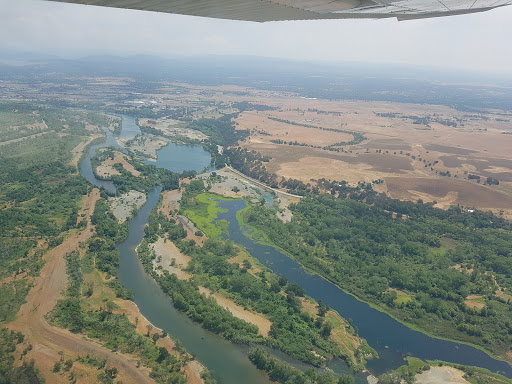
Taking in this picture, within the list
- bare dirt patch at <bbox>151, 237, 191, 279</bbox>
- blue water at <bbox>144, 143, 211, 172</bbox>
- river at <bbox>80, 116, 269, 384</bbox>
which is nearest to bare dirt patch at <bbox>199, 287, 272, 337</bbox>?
river at <bbox>80, 116, 269, 384</bbox>

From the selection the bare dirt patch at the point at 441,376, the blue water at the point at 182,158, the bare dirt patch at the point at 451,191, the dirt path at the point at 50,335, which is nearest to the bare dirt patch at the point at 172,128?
the blue water at the point at 182,158

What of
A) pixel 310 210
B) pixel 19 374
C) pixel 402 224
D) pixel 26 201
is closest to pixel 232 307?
pixel 19 374

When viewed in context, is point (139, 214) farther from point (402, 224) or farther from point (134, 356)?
point (402, 224)

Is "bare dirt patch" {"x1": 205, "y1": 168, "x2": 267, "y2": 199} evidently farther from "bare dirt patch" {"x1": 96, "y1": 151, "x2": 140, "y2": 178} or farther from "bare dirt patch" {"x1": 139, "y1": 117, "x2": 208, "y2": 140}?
"bare dirt patch" {"x1": 139, "y1": 117, "x2": 208, "y2": 140}

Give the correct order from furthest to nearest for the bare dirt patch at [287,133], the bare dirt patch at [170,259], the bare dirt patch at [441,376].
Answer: the bare dirt patch at [287,133]
the bare dirt patch at [170,259]
the bare dirt patch at [441,376]

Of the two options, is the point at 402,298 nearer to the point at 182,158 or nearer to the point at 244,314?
the point at 244,314

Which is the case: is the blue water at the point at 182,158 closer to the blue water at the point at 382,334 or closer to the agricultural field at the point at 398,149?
the agricultural field at the point at 398,149
